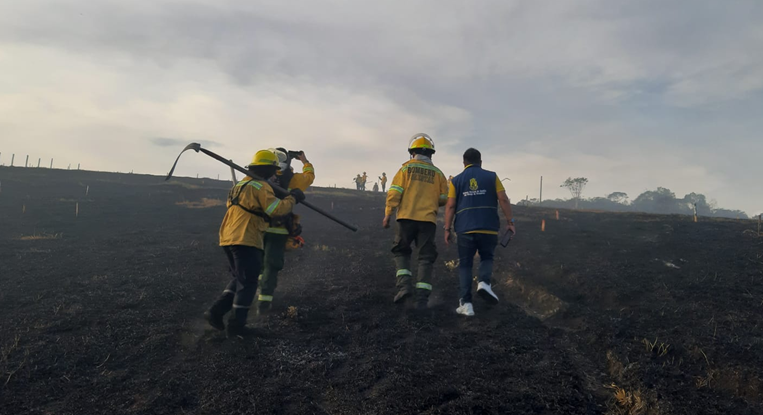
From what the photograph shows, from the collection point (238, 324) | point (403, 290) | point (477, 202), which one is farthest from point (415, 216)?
point (238, 324)

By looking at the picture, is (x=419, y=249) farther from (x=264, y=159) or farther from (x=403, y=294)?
(x=264, y=159)

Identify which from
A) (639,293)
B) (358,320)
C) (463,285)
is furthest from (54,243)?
(639,293)

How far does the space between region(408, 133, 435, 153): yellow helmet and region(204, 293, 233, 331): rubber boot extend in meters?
2.97

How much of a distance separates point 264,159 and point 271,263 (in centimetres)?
142

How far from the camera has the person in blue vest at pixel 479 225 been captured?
5004 millimetres

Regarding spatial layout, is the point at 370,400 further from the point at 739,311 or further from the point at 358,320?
the point at 739,311

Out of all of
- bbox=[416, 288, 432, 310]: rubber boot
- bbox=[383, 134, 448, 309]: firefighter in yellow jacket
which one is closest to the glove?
bbox=[383, 134, 448, 309]: firefighter in yellow jacket

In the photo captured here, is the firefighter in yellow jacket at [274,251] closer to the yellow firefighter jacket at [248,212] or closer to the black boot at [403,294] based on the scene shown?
the yellow firefighter jacket at [248,212]

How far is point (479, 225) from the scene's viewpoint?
5.02 m

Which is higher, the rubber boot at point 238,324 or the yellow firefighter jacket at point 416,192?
the yellow firefighter jacket at point 416,192

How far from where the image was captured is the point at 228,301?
4406 millimetres

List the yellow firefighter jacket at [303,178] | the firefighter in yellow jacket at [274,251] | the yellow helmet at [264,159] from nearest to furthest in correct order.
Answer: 1. the yellow helmet at [264,159]
2. the firefighter in yellow jacket at [274,251]
3. the yellow firefighter jacket at [303,178]

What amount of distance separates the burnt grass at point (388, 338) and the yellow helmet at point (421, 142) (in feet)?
7.01

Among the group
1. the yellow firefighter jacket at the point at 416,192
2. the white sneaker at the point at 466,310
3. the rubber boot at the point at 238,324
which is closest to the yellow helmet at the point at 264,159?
the yellow firefighter jacket at the point at 416,192
